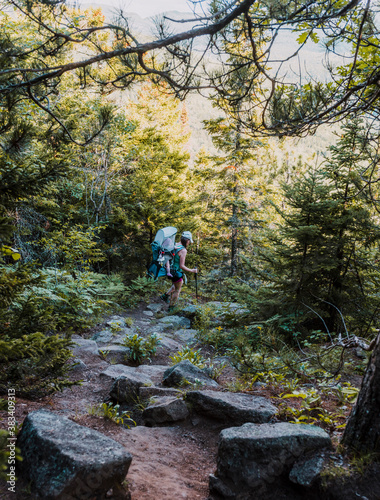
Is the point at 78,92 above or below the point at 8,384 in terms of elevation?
above

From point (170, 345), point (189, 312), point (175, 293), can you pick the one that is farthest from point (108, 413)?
point (175, 293)

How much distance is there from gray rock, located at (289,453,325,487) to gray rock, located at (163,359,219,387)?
1.94 meters

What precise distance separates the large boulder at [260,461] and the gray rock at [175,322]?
18.4ft

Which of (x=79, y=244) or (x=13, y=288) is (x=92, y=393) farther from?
(x=79, y=244)

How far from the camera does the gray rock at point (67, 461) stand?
188 centimetres

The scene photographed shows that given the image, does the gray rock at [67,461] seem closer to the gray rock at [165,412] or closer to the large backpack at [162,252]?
the gray rock at [165,412]

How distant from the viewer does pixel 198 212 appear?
1288cm

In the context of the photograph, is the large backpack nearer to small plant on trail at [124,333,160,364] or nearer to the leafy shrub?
small plant on trail at [124,333,160,364]

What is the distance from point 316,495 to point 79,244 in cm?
736

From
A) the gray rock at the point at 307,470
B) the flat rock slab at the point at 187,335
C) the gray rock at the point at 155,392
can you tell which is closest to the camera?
the gray rock at the point at 307,470

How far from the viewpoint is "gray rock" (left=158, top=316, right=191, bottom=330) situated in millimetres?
8182

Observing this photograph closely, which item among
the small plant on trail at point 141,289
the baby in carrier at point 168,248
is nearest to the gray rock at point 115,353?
the baby in carrier at point 168,248

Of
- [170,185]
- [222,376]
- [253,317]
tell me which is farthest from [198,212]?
[222,376]

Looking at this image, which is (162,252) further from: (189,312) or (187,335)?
(187,335)
